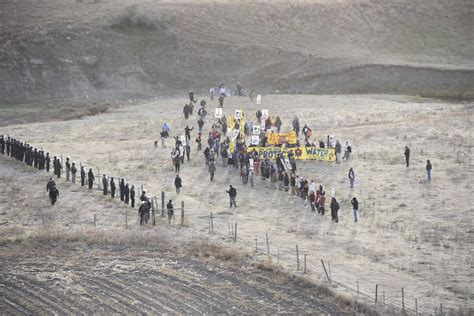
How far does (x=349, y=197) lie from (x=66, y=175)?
44.7 ft

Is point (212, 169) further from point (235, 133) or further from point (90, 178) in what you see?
point (90, 178)

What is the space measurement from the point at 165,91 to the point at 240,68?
26.4ft

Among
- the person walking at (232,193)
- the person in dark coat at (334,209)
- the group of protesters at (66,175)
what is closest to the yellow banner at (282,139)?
the person walking at (232,193)

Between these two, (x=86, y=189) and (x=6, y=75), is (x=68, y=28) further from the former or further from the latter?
(x=86, y=189)

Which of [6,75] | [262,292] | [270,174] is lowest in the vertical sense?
[262,292]

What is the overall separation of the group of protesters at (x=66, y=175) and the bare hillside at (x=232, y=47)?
2980 cm

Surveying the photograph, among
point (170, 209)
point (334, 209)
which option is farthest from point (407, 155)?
point (170, 209)

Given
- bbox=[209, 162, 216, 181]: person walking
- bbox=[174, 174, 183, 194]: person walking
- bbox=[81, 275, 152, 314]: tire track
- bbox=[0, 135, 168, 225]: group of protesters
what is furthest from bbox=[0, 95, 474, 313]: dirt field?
bbox=[81, 275, 152, 314]: tire track

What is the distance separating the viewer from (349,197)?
138 ft

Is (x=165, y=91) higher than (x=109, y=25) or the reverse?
the reverse

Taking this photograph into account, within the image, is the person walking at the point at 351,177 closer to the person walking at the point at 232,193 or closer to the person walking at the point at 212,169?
the person walking at the point at 232,193

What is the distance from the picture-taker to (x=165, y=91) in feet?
266

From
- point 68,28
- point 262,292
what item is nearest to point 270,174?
point 262,292

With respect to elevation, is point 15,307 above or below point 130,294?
below
